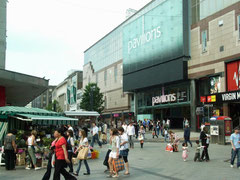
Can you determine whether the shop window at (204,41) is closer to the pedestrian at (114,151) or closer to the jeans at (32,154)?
the jeans at (32,154)

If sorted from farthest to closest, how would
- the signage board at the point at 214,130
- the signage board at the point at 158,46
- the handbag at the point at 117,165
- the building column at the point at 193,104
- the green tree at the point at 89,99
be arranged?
the green tree at the point at 89,99, the signage board at the point at 158,46, the building column at the point at 193,104, the signage board at the point at 214,130, the handbag at the point at 117,165

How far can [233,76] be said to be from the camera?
33.9 metres

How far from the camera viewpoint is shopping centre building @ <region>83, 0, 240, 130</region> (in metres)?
34.6

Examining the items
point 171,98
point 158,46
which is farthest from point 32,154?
point 158,46

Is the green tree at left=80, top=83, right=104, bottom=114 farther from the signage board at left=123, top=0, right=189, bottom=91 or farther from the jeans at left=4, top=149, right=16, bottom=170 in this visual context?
the jeans at left=4, top=149, right=16, bottom=170

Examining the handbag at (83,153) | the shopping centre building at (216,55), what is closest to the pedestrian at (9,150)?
the handbag at (83,153)

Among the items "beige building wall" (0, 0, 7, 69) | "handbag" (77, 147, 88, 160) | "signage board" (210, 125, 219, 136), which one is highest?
"beige building wall" (0, 0, 7, 69)

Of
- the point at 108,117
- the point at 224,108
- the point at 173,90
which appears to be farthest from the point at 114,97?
the point at 224,108

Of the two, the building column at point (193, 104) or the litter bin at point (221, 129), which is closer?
the litter bin at point (221, 129)

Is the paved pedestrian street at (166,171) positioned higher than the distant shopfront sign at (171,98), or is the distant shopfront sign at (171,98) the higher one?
the distant shopfront sign at (171,98)

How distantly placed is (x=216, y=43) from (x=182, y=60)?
6212 millimetres

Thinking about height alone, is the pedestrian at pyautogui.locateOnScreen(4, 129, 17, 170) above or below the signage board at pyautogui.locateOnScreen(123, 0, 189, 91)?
below

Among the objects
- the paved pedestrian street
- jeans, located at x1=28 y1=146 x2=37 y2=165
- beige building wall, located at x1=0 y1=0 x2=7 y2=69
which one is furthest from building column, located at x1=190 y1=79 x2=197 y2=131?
jeans, located at x1=28 y1=146 x2=37 y2=165

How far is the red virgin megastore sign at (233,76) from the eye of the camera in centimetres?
3324
